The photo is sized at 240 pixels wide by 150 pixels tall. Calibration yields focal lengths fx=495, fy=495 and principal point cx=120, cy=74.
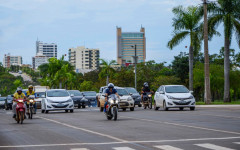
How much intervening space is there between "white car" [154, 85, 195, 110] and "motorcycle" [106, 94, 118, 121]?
29.4 feet

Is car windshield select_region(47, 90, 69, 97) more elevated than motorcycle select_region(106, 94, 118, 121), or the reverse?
car windshield select_region(47, 90, 69, 97)

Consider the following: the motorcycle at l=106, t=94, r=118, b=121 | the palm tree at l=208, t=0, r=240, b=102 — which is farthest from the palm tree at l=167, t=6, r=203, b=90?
the motorcycle at l=106, t=94, r=118, b=121

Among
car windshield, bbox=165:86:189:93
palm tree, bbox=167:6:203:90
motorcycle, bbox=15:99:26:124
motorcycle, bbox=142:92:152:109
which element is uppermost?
palm tree, bbox=167:6:203:90

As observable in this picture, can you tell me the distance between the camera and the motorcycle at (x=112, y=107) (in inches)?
852

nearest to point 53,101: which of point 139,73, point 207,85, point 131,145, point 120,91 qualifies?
point 120,91

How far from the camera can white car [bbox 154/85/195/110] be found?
99.3 feet

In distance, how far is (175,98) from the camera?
30.4 m

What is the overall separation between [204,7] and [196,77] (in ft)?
119

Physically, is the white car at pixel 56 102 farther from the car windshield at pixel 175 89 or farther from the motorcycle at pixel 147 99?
the car windshield at pixel 175 89

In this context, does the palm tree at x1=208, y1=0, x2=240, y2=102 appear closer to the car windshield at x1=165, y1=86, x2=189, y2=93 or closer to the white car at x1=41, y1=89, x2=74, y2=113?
the car windshield at x1=165, y1=86, x2=189, y2=93

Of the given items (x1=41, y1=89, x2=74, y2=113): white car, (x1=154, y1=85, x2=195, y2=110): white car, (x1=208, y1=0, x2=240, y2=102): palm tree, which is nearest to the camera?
(x1=154, y1=85, x2=195, y2=110): white car

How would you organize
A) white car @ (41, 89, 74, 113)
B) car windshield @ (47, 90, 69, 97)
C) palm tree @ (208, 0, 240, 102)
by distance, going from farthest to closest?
palm tree @ (208, 0, 240, 102) → car windshield @ (47, 90, 69, 97) → white car @ (41, 89, 74, 113)

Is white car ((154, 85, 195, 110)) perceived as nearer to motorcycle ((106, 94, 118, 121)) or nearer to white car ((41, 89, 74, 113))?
white car ((41, 89, 74, 113))

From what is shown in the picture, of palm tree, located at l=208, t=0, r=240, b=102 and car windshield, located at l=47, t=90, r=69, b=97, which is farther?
palm tree, located at l=208, t=0, r=240, b=102
